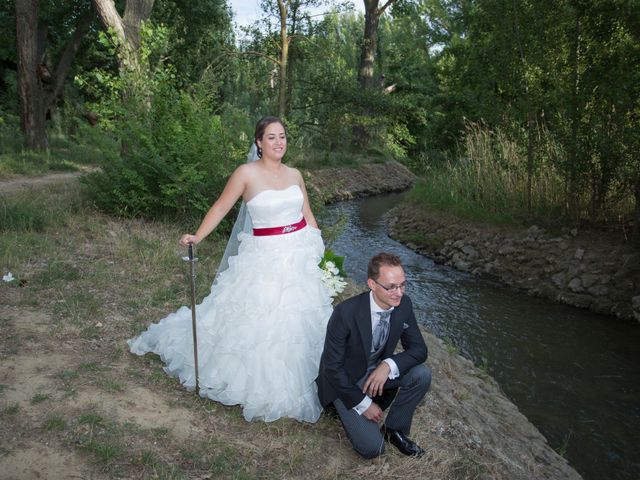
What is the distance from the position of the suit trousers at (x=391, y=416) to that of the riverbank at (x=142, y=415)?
0.45 feet

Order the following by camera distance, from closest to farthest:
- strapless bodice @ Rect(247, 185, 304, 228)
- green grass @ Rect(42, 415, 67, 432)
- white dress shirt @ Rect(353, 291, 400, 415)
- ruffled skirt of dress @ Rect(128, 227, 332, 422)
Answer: green grass @ Rect(42, 415, 67, 432), white dress shirt @ Rect(353, 291, 400, 415), ruffled skirt of dress @ Rect(128, 227, 332, 422), strapless bodice @ Rect(247, 185, 304, 228)

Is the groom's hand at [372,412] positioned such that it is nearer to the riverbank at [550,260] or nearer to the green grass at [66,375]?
the green grass at [66,375]

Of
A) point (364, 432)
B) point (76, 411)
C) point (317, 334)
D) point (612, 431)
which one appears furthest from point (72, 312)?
point (612, 431)

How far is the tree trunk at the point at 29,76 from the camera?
14.3m

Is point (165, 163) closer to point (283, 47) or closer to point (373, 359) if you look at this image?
point (373, 359)

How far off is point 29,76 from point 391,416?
48.3 feet

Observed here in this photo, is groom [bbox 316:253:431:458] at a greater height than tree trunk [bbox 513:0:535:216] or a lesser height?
lesser

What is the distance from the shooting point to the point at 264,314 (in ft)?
14.5

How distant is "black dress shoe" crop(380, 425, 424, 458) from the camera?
4000 mm

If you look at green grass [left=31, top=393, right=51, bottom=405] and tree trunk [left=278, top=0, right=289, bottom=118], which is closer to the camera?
green grass [left=31, top=393, right=51, bottom=405]

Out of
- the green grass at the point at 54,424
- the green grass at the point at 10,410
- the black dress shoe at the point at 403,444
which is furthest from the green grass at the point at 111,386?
the black dress shoe at the point at 403,444

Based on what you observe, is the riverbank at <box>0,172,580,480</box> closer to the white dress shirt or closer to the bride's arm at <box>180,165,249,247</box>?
the white dress shirt

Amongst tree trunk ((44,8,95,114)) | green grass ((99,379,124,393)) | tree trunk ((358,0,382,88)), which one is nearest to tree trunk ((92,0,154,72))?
green grass ((99,379,124,393))

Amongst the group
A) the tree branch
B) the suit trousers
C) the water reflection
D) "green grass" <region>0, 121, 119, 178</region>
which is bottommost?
the water reflection
